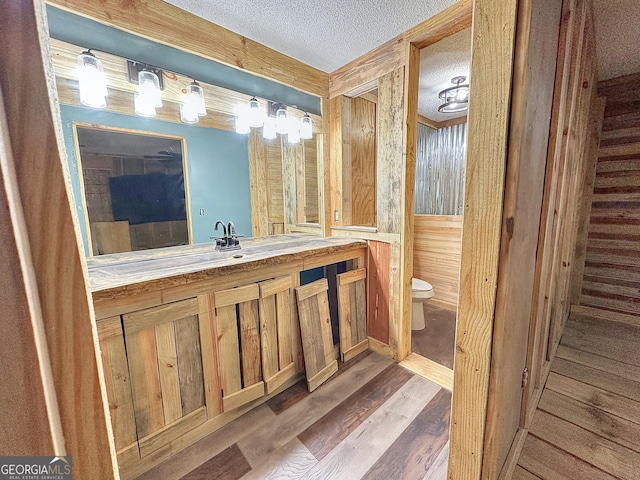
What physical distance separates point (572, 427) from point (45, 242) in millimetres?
2146

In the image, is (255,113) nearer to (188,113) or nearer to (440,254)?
(188,113)

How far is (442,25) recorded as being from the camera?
1550 mm

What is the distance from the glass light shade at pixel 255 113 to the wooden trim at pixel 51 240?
169 centimetres

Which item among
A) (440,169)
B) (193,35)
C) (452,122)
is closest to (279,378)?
(193,35)

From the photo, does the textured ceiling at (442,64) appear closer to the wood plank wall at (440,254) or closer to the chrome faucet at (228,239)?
the wood plank wall at (440,254)

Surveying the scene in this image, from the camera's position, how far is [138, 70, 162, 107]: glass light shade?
1.42 m

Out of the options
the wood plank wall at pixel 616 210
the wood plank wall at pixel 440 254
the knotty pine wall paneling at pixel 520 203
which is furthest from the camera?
the wood plank wall at pixel 440 254

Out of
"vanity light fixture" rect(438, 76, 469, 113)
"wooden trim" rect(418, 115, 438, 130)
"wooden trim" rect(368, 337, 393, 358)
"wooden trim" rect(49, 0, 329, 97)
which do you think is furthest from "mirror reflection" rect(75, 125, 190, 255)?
"wooden trim" rect(418, 115, 438, 130)

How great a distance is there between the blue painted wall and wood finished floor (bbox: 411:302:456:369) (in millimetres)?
1751

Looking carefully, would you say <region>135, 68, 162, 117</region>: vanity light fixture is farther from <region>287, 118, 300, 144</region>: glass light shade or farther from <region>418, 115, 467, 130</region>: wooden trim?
<region>418, 115, 467, 130</region>: wooden trim

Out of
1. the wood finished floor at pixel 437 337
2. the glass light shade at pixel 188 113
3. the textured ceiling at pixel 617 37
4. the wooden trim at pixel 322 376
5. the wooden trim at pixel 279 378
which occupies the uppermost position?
the textured ceiling at pixel 617 37

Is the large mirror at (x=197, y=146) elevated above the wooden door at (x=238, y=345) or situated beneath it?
elevated above

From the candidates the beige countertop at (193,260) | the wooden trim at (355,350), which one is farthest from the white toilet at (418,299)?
the beige countertop at (193,260)

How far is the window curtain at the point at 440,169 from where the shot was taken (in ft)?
10.3
